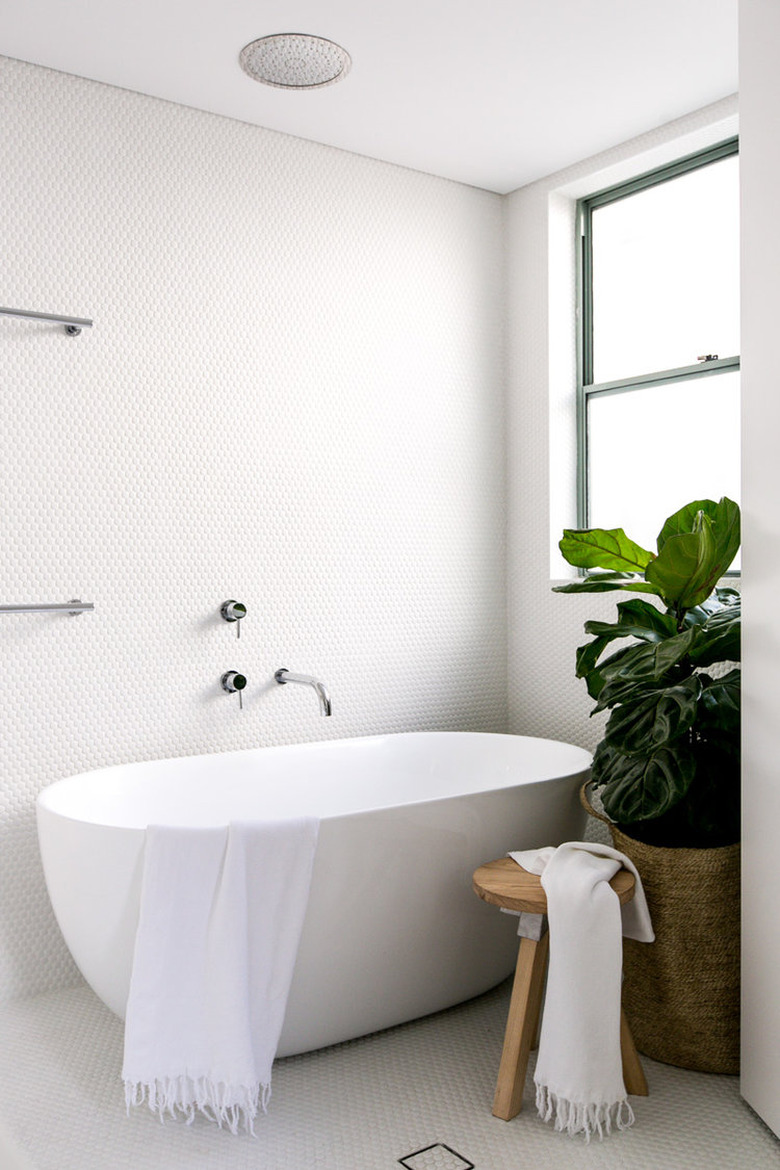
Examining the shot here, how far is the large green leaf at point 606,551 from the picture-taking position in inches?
100

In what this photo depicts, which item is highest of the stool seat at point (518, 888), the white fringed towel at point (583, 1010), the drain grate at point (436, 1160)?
the stool seat at point (518, 888)

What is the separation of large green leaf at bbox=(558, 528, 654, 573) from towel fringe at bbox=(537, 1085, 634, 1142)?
1.19 m

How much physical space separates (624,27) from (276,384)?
1.41 m

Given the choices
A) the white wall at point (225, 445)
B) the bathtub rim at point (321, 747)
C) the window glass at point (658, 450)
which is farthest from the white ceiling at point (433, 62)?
the bathtub rim at point (321, 747)

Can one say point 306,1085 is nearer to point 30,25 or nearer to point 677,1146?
point 677,1146

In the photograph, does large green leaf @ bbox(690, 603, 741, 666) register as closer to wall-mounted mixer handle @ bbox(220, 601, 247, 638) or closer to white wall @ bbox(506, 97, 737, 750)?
white wall @ bbox(506, 97, 737, 750)

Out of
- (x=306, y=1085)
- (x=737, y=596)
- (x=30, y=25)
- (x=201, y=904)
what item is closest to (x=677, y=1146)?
(x=306, y=1085)

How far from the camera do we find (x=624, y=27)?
8.65ft

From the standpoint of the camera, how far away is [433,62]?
2.80m

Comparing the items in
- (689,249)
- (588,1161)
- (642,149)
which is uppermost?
(642,149)

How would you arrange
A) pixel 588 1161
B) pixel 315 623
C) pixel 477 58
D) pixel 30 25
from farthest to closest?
pixel 315 623 → pixel 477 58 → pixel 30 25 → pixel 588 1161

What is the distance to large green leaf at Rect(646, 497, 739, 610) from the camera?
225cm

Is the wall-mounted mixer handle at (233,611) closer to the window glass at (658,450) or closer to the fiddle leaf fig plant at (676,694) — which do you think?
the fiddle leaf fig plant at (676,694)

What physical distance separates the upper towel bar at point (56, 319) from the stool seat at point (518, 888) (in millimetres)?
1804
